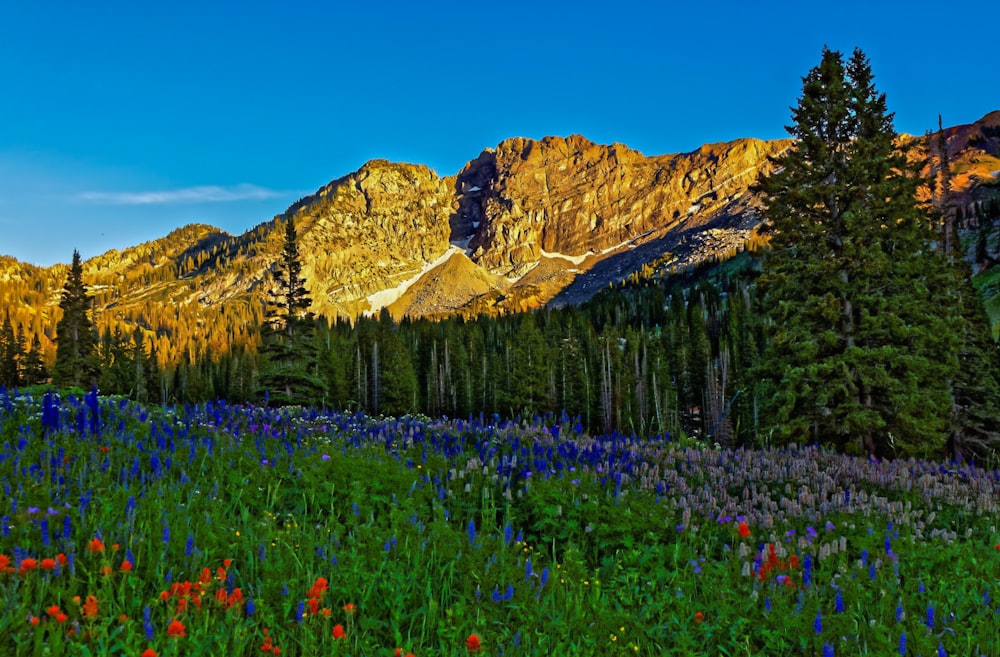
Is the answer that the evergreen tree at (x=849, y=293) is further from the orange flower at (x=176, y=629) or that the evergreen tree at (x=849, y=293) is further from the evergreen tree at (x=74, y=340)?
the evergreen tree at (x=74, y=340)

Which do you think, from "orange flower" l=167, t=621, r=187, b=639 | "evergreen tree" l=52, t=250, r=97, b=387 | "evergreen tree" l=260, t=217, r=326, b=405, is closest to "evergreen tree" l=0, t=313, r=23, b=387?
"evergreen tree" l=52, t=250, r=97, b=387

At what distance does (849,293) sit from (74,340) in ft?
169

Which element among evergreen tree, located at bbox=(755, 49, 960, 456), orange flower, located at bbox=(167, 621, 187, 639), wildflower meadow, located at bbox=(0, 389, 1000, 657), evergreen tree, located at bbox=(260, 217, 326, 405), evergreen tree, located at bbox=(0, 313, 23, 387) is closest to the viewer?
orange flower, located at bbox=(167, 621, 187, 639)

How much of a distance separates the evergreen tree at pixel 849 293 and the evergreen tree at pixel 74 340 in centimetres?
4778

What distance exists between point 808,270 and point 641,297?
17795 cm

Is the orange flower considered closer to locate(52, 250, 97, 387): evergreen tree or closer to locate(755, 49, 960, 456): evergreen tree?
locate(755, 49, 960, 456): evergreen tree

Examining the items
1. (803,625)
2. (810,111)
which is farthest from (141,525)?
(810,111)

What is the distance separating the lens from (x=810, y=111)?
69.4 feet

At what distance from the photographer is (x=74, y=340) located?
47.7 meters

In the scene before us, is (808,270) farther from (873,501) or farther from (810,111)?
(873,501)

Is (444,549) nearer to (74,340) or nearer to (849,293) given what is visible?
(849,293)

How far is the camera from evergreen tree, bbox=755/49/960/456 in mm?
18312

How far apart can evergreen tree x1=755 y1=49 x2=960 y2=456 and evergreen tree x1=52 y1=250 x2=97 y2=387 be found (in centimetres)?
4778

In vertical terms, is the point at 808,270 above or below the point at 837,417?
above
